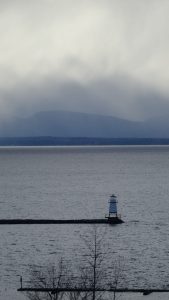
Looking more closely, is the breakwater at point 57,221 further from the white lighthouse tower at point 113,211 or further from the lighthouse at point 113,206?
the lighthouse at point 113,206

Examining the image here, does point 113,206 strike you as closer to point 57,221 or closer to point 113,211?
point 113,211

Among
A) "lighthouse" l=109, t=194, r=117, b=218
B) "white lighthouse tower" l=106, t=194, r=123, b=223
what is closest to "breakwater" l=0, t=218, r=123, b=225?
"white lighthouse tower" l=106, t=194, r=123, b=223

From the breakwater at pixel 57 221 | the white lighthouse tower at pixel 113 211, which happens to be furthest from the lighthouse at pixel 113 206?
the breakwater at pixel 57 221

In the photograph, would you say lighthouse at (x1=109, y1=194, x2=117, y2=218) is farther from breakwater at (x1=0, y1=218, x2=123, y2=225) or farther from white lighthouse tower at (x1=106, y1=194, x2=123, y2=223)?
breakwater at (x1=0, y1=218, x2=123, y2=225)

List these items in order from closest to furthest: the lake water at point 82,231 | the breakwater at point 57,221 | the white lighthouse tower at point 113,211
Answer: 1. the lake water at point 82,231
2. the white lighthouse tower at point 113,211
3. the breakwater at point 57,221

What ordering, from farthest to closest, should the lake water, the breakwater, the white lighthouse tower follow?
the breakwater, the white lighthouse tower, the lake water

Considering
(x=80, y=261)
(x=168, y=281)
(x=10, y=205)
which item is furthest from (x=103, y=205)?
(x=168, y=281)

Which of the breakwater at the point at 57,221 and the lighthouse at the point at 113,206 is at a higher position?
the lighthouse at the point at 113,206

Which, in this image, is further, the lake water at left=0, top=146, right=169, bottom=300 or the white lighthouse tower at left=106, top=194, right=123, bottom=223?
the white lighthouse tower at left=106, top=194, right=123, bottom=223

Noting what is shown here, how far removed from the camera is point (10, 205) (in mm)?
83688

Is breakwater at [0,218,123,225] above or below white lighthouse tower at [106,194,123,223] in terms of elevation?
below

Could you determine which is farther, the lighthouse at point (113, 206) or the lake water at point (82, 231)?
the lighthouse at point (113, 206)

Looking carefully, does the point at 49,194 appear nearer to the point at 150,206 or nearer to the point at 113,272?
the point at 150,206

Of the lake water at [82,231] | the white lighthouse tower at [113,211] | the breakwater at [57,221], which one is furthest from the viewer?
the breakwater at [57,221]
